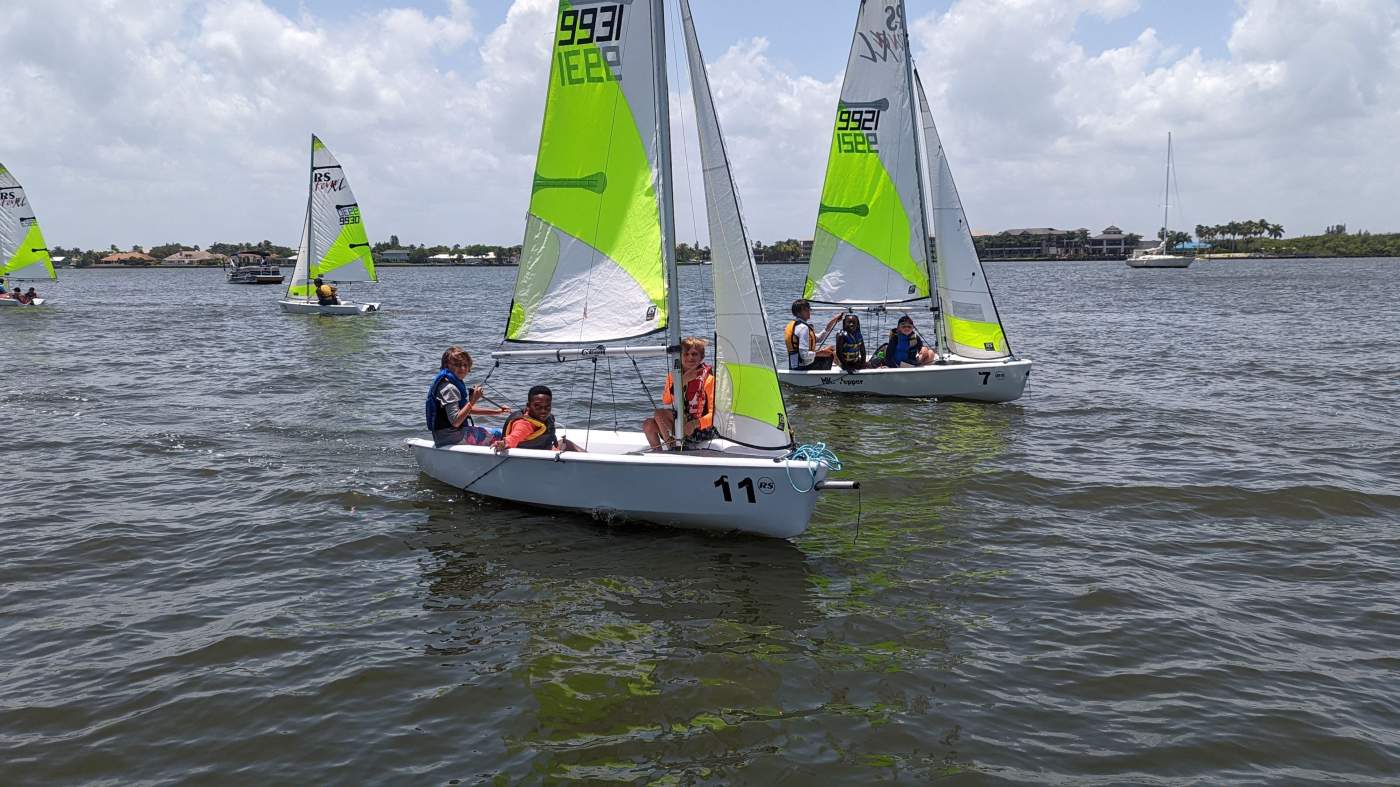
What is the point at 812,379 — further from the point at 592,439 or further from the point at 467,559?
the point at 467,559

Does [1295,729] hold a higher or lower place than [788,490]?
lower

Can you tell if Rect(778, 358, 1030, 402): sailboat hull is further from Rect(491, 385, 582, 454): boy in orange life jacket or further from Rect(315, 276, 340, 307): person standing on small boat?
Rect(315, 276, 340, 307): person standing on small boat

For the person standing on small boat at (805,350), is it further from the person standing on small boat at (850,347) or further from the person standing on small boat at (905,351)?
the person standing on small boat at (905,351)

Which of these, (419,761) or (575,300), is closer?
(419,761)

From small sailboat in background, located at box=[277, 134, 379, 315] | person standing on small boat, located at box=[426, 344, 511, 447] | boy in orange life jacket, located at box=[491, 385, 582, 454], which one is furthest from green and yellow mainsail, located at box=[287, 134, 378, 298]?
boy in orange life jacket, located at box=[491, 385, 582, 454]

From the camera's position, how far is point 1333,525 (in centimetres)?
1033

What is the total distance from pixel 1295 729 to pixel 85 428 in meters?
17.1

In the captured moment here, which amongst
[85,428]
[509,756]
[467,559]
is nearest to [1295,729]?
[509,756]

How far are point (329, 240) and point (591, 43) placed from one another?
3550 cm

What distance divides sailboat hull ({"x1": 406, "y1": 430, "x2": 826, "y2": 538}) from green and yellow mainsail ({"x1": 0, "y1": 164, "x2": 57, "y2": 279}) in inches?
1765

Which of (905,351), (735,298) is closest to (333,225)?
(905,351)

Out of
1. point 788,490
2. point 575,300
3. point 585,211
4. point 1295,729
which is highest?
point 585,211

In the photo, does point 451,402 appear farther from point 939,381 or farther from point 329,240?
point 329,240

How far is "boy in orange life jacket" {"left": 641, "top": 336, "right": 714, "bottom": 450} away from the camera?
32.7ft
